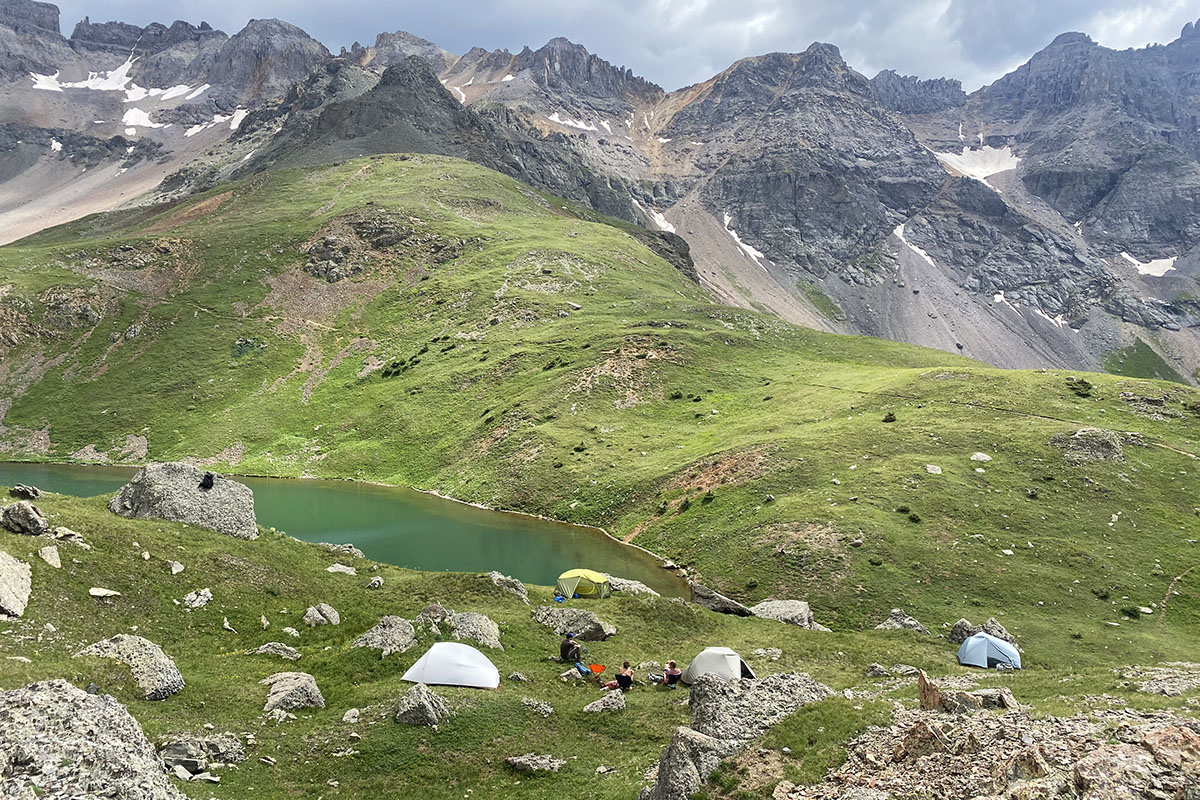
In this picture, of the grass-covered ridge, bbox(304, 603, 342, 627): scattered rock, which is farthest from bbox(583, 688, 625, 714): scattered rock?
the grass-covered ridge

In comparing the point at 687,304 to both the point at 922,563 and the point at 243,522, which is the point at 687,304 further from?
the point at 243,522

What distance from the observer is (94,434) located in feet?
337

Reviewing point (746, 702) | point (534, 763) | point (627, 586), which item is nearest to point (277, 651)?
point (534, 763)

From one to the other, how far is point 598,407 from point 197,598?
6501 centimetres

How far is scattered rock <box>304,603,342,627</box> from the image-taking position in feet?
105

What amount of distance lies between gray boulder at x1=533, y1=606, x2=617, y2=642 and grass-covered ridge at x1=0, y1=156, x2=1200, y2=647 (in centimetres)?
1957

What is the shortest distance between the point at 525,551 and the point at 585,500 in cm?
1334

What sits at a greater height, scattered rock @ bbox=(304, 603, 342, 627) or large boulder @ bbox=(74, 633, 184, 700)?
large boulder @ bbox=(74, 633, 184, 700)

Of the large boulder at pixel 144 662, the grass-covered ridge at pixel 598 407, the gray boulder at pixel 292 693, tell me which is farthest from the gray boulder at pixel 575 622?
the grass-covered ridge at pixel 598 407

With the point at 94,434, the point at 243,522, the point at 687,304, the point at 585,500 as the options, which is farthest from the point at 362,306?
the point at 243,522

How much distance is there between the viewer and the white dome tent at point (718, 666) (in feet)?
95.7

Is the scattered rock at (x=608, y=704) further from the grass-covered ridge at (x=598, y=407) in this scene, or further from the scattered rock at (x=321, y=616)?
the grass-covered ridge at (x=598, y=407)

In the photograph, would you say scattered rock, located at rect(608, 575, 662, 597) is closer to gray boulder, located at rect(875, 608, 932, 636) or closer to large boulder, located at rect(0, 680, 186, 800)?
gray boulder, located at rect(875, 608, 932, 636)

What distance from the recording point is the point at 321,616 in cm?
3253
